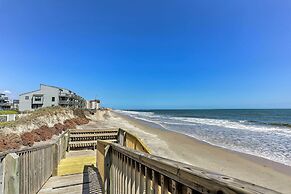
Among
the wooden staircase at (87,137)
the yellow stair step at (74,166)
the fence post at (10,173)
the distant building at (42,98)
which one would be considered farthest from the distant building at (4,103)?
the fence post at (10,173)

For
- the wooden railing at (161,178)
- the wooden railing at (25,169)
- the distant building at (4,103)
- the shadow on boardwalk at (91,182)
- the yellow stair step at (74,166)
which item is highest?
the distant building at (4,103)

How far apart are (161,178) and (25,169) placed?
9.38 ft

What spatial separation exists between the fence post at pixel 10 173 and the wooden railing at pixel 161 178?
1363 mm

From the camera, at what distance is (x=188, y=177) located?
1.05 m

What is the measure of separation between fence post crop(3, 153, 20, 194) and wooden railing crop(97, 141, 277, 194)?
4.47ft

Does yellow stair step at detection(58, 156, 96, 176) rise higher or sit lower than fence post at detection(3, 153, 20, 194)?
lower

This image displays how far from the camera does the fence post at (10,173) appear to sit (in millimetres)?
2584

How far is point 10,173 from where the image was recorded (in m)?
2.61

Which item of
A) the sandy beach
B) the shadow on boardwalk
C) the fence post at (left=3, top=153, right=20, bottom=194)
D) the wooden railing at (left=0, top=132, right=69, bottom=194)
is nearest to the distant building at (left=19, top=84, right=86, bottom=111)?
the sandy beach

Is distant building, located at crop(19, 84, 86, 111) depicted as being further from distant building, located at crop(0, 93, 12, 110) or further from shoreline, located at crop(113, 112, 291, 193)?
shoreline, located at crop(113, 112, 291, 193)

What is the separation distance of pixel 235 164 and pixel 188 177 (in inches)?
443

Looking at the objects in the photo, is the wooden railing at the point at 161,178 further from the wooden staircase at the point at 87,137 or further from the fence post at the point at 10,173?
the wooden staircase at the point at 87,137

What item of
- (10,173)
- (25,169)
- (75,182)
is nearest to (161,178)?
(10,173)

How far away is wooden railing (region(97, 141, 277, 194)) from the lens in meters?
0.84
